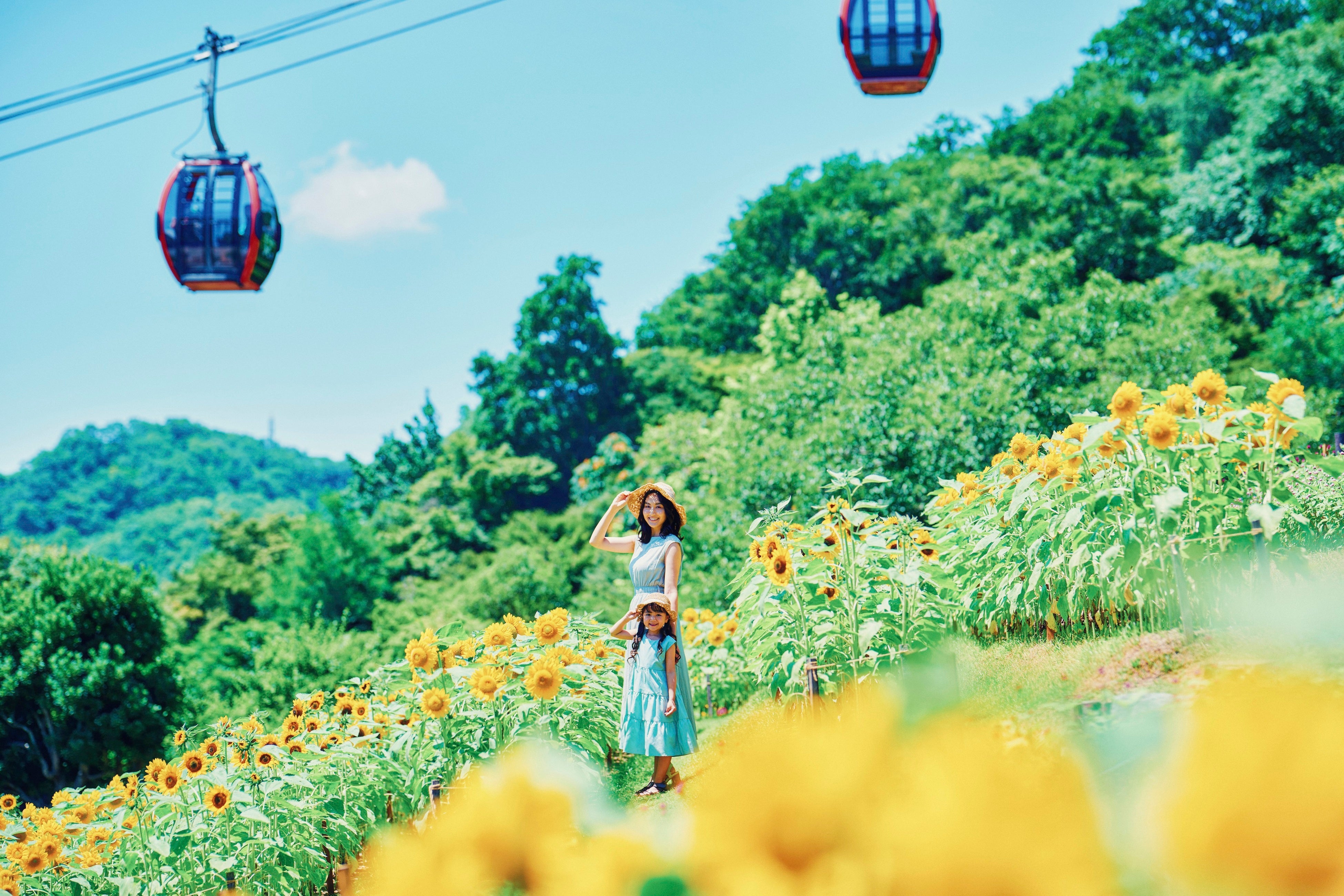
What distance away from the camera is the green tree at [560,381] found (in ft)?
90.9

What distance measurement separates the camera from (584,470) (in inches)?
859

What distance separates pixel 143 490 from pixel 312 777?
75826 millimetres

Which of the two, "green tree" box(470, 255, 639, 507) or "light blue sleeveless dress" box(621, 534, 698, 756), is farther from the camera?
"green tree" box(470, 255, 639, 507)

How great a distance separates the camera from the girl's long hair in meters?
4.28

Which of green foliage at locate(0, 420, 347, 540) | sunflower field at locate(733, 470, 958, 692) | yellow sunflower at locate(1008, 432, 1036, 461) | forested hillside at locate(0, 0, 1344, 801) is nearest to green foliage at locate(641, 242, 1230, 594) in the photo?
forested hillside at locate(0, 0, 1344, 801)

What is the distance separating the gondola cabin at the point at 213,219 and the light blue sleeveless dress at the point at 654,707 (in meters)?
3.14

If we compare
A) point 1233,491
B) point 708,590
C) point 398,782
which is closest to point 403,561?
point 708,590

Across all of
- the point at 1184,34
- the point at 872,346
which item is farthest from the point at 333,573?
the point at 1184,34

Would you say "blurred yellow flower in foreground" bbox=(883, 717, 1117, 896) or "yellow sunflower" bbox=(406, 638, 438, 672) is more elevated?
"blurred yellow flower in foreground" bbox=(883, 717, 1117, 896)

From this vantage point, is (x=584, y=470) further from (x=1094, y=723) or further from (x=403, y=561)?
(x=1094, y=723)

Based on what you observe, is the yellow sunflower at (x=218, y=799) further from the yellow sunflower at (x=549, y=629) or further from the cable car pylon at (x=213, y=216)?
the cable car pylon at (x=213, y=216)

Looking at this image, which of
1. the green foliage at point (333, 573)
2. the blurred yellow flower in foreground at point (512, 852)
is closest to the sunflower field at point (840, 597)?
the blurred yellow flower in foreground at point (512, 852)

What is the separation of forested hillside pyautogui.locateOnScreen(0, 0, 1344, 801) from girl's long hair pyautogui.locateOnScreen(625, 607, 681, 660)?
5133 millimetres

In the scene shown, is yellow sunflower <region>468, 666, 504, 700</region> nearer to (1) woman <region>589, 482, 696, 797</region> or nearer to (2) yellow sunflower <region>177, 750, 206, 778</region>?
(1) woman <region>589, 482, 696, 797</region>
